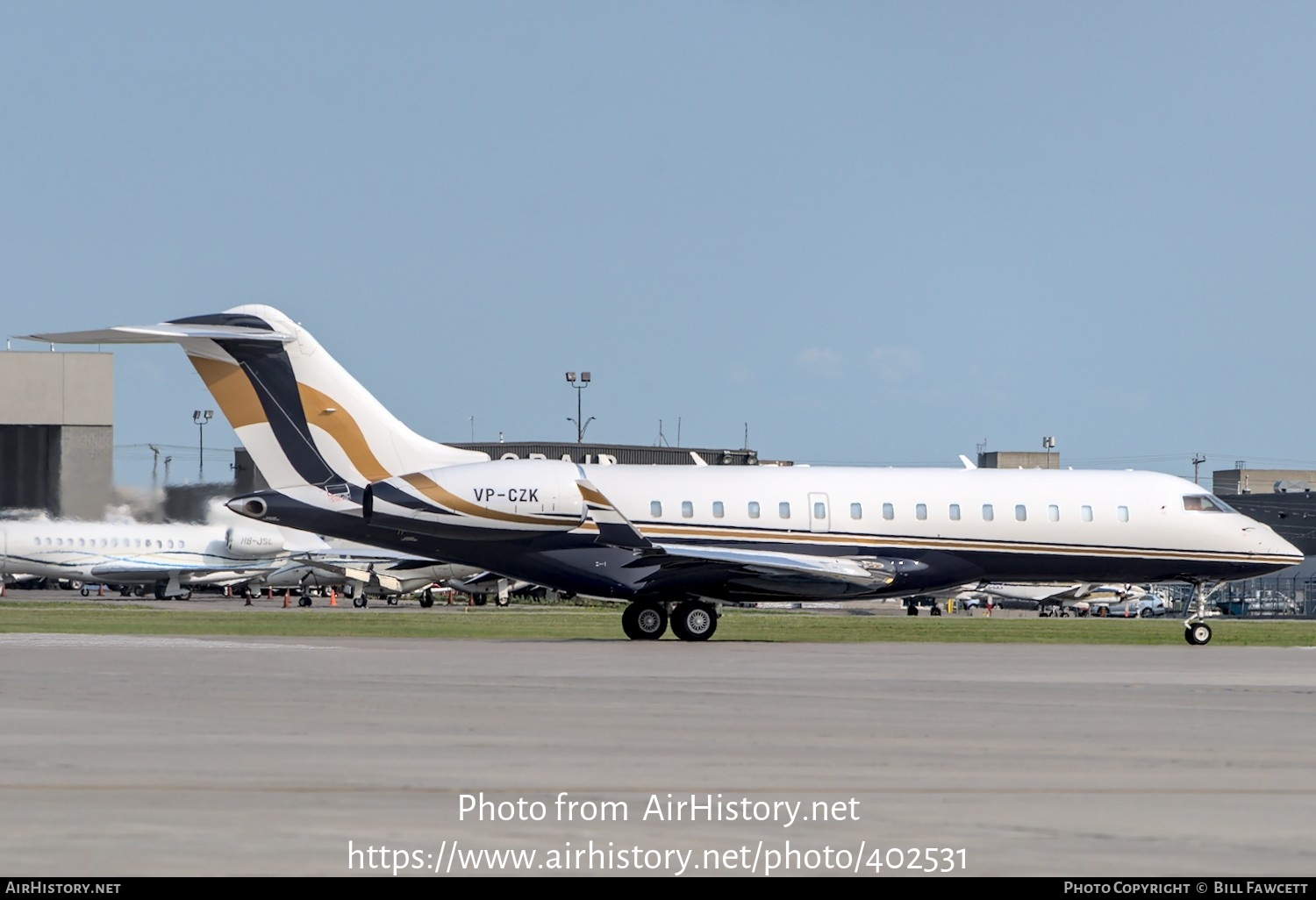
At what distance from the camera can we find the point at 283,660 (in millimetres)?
21719

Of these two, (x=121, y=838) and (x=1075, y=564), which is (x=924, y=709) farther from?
(x=1075, y=564)

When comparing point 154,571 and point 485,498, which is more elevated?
point 485,498

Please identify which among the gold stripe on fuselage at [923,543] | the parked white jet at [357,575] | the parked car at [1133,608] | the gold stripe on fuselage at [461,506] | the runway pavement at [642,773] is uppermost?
the gold stripe on fuselage at [461,506]

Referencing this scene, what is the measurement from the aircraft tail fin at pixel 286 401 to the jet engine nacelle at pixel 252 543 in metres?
42.1

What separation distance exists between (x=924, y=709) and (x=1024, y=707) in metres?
1.11

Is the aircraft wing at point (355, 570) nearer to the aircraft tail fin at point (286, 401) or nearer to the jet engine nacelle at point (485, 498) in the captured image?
the aircraft tail fin at point (286, 401)

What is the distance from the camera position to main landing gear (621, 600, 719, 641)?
30.9 metres

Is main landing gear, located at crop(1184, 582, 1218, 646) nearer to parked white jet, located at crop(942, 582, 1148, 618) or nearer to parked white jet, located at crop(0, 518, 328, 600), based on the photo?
parked white jet, located at crop(0, 518, 328, 600)

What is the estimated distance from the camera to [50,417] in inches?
3004

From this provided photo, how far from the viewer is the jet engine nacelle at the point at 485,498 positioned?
29.8 m

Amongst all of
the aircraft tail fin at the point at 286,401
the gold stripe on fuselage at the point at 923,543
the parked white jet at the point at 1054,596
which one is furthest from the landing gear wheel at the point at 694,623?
the parked white jet at the point at 1054,596

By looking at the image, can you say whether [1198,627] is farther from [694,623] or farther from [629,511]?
[629,511]

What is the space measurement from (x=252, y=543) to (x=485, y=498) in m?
46.6

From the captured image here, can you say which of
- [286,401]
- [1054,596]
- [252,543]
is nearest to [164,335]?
[286,401]
